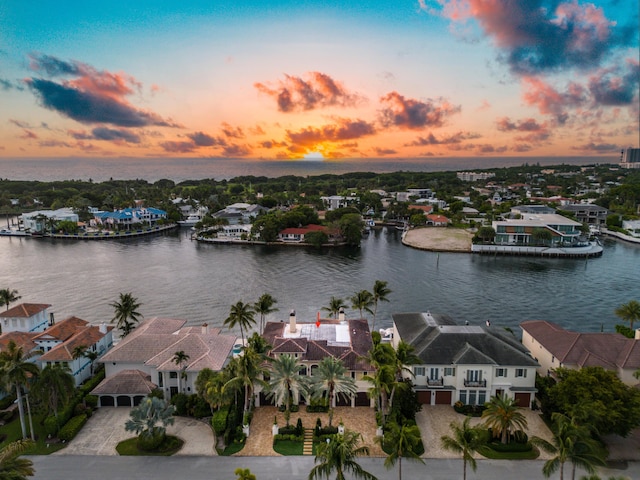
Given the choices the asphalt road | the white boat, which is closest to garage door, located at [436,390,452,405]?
the asphalt road

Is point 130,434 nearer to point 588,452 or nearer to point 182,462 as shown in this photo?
point 182,462

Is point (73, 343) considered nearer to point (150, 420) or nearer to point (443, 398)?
point (150, 420)

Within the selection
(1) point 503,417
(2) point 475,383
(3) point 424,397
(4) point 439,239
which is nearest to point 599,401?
(1) point 503,417

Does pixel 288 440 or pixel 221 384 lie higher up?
pixel 221 384

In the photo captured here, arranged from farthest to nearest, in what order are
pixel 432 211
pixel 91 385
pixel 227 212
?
pixel 432 211 < pixel 227 212 < pixel 91 385

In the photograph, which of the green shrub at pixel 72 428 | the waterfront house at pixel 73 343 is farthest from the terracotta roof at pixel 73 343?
the green shrub at pixel 72 428

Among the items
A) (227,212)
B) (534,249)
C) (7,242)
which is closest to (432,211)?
(534,249)
